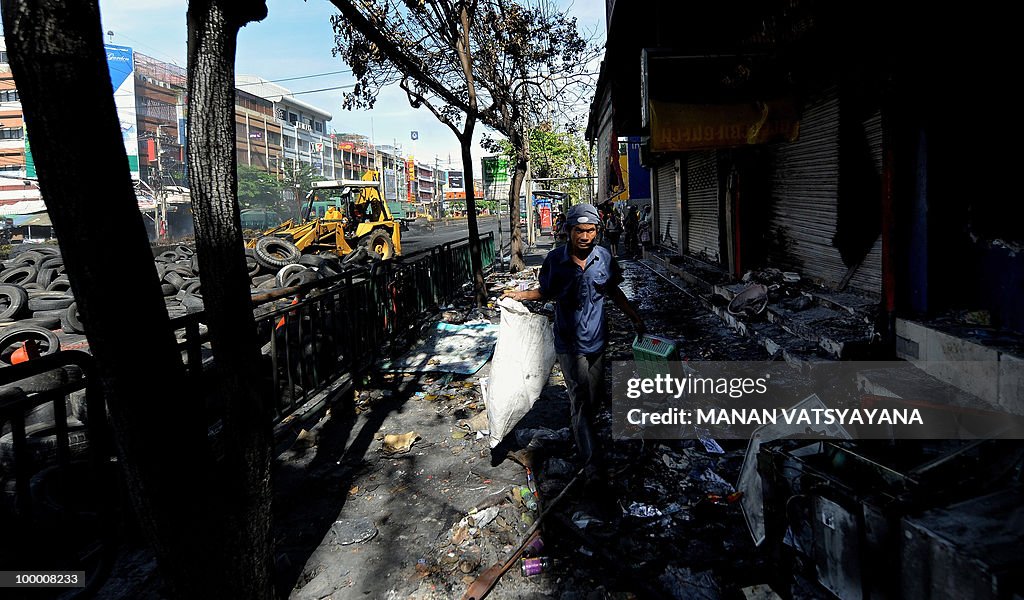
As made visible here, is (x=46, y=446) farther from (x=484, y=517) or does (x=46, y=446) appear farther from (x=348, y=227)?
(x=348, y=227)

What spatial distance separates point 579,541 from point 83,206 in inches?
111

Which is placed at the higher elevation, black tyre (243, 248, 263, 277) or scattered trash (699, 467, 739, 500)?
black tyre (243, 248, 263, 277)

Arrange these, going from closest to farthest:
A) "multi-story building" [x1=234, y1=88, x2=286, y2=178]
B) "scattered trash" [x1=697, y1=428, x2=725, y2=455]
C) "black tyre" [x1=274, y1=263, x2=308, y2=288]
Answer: "scattered trash" [x1=697, y1=428, x2=725, y2=455]
"black tyre" [x1=274, y1=263, x2=308, y2=288]
"multi-story building" [x1=234, y1=88, x2=286, y2=178]

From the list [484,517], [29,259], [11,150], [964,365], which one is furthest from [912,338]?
[11,150]

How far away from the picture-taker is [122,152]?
178cm

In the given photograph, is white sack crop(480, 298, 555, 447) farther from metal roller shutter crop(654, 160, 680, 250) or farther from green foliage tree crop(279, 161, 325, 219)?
green foliage tree crop(279, 161, 325, 219)

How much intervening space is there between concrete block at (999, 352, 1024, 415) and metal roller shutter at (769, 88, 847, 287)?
3.40 m

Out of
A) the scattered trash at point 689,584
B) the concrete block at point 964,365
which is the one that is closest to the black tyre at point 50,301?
the scattered trash at point 689,584

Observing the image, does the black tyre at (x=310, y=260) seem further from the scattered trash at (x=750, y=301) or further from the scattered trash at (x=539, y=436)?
the scattered trash at (x=539, y=436)

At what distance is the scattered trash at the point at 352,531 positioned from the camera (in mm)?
3424

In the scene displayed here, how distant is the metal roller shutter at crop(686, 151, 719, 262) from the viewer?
12.7m

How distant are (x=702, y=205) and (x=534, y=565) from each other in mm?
12251

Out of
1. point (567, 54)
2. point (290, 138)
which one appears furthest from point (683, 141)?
point (290, 138)

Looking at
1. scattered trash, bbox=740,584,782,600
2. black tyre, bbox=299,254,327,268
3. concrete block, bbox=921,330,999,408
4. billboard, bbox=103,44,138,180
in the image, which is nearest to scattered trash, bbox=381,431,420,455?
scattered trash, bbox=740,584,782,600
